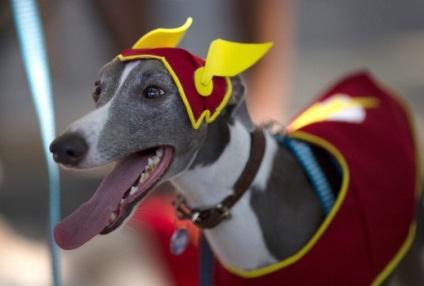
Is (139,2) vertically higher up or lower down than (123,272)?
higher up

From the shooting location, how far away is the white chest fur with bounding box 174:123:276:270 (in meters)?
1.27

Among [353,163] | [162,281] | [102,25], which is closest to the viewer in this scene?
[353,163]

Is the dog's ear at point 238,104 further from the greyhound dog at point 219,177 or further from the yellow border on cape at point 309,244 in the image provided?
the yellow border on cape at point 309,244

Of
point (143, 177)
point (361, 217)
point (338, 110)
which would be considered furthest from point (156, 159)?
point (338, 110)

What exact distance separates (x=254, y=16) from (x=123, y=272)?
2.93ft

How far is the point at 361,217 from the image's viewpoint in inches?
55.1

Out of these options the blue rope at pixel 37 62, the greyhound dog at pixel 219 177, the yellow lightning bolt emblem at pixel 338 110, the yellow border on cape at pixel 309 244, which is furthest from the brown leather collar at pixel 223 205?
the yellow lightning bolt emblem at pixel 338 110

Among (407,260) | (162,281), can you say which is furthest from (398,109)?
(162,281)

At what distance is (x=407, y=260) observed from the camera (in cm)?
189

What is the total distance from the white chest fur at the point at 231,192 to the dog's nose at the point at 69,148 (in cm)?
25

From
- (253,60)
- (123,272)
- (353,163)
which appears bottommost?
(123,272)

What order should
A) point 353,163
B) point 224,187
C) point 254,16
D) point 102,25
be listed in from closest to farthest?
1. point 224,187
2. point 353,163
3. point 254,16
4. point 102,25

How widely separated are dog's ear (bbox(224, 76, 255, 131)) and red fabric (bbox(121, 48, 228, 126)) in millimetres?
121

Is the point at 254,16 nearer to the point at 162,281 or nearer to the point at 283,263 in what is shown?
the point at 162,281
